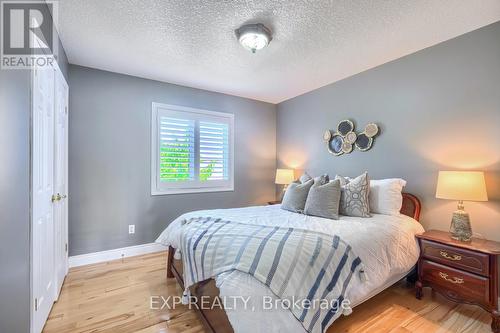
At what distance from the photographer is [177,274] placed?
239 centimetres

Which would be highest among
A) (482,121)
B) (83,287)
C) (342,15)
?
(342,15)

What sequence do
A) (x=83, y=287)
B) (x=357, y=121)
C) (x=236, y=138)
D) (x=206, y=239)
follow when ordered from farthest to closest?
(x=236, y=138)
(x=357, y=121)
(x=83, y=287)
(x=206, y=239)

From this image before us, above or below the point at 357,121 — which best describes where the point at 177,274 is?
below

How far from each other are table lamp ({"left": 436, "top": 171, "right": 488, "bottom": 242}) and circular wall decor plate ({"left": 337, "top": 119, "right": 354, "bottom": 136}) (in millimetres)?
1329

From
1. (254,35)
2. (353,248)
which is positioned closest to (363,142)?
(353,248)

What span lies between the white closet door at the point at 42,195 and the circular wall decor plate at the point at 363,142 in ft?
10.9

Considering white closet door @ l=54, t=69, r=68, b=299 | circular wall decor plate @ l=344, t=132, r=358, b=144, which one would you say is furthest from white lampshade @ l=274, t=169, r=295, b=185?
white closet door @ l=54, t=69, r=68, b=299

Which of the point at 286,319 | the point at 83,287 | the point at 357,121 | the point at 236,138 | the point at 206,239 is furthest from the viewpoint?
the point at 236,138

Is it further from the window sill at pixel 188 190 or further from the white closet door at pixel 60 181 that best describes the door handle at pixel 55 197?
the window sill at pixel 188 190

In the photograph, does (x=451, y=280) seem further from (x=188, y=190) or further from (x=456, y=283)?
(x=188, y=190)

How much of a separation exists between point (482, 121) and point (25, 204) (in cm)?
361

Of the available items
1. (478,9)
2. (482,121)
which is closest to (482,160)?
(482,121)

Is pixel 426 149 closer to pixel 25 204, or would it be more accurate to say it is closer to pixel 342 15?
pixel 342 15

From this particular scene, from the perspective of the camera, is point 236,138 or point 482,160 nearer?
point 482,160
